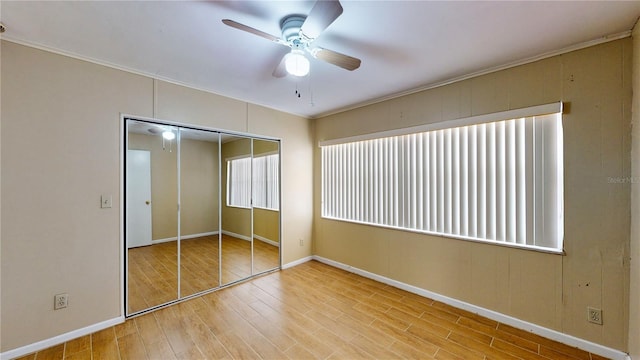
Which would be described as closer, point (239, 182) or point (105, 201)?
point (105, 201)

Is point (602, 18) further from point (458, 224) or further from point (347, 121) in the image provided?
point (347, 121)

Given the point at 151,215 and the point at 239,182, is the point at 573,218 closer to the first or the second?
the point at 239,182

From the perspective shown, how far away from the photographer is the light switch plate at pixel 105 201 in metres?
2.35

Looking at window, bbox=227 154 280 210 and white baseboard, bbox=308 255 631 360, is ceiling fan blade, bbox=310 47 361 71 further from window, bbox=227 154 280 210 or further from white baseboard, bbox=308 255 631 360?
white baseboard, bbox=308 255 631 360

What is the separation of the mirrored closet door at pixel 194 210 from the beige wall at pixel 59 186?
18 centimetres

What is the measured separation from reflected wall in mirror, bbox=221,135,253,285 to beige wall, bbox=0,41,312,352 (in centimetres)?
101

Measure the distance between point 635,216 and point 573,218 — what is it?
1.12ft

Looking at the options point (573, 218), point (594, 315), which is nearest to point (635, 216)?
Result: point (573, 218)

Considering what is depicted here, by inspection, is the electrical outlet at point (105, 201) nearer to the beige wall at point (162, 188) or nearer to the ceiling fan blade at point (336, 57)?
the beige wall at point (162, 188)

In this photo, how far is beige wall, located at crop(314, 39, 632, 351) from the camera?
6.34 feet

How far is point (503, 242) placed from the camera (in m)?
2.46

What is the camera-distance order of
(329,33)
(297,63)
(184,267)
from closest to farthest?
(297,63)
(329,33)
(184,267)

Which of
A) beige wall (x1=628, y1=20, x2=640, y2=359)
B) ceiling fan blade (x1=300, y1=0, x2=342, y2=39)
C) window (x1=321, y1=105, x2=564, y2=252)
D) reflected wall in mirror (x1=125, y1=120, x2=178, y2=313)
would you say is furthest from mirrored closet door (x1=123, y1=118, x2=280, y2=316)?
beige wall (x1=628, y1=20, x2=640, y2=359)

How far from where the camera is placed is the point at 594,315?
2012 mm
